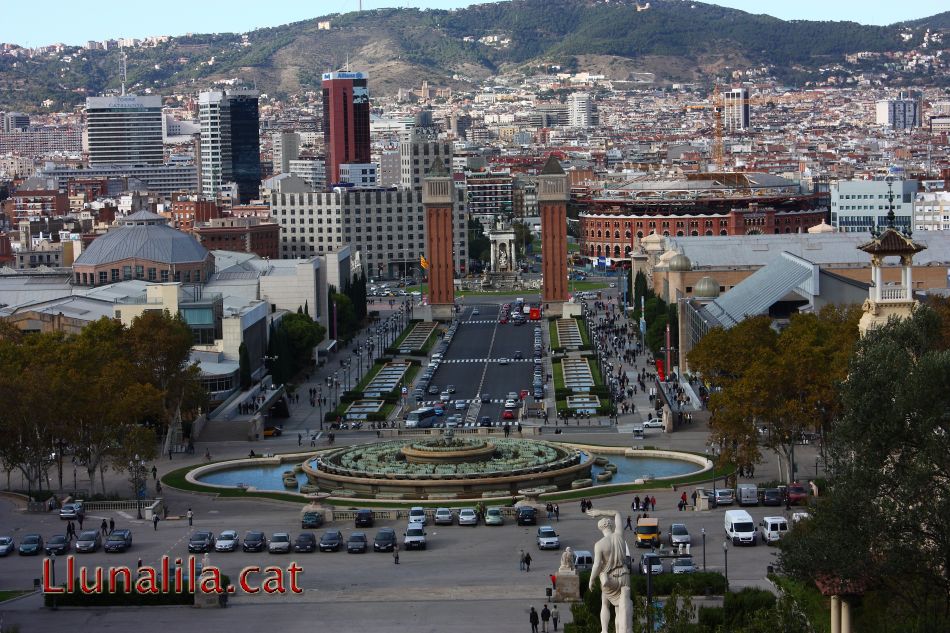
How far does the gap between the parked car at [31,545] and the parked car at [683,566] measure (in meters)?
16.7

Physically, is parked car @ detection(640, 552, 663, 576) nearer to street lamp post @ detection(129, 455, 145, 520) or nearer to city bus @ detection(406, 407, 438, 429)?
street lamp post @ detection(129, 455, 145, 520)

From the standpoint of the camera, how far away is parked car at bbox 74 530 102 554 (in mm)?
54406

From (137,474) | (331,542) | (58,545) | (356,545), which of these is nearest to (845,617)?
(356,545)

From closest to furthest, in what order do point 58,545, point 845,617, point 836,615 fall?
point 845,617
point 836,615
point 58,545

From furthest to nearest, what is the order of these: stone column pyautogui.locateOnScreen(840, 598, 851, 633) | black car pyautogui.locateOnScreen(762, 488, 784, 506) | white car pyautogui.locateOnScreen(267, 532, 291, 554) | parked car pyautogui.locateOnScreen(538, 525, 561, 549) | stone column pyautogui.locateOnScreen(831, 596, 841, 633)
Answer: black car pyautogui.locateOnScreen(762, 488, 784, 506)
white car pyautogui.locateOnScreen(267, 532, 291, 554)
parked car pyautogui.locateOnScreen(538, 525, 561, 549)
stone column pyautogui.locateOnScreen(831, 596, 841, 633)
stone column pyautogui.locateOnScreen(840, 598, 851, 633)

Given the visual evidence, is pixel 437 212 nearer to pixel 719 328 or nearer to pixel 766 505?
pixel 719 328

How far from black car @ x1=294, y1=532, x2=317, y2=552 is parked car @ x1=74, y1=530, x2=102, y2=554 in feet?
18.0

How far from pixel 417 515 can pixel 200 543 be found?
6.78m

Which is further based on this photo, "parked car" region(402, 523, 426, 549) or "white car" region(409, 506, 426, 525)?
"white car" region(409, 506, 426, 525)

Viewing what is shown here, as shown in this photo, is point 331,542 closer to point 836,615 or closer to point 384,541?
point 384,541

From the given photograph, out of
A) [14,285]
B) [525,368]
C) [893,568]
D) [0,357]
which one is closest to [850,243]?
[525,368]

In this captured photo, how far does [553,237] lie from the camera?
136875 mm

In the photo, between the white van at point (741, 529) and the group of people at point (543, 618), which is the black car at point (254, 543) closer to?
the group of people at point (543, 618)

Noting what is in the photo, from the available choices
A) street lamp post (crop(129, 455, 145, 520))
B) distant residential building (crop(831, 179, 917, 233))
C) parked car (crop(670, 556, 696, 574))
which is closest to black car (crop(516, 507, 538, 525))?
parked car (crop(670, 556, 696, 574))
